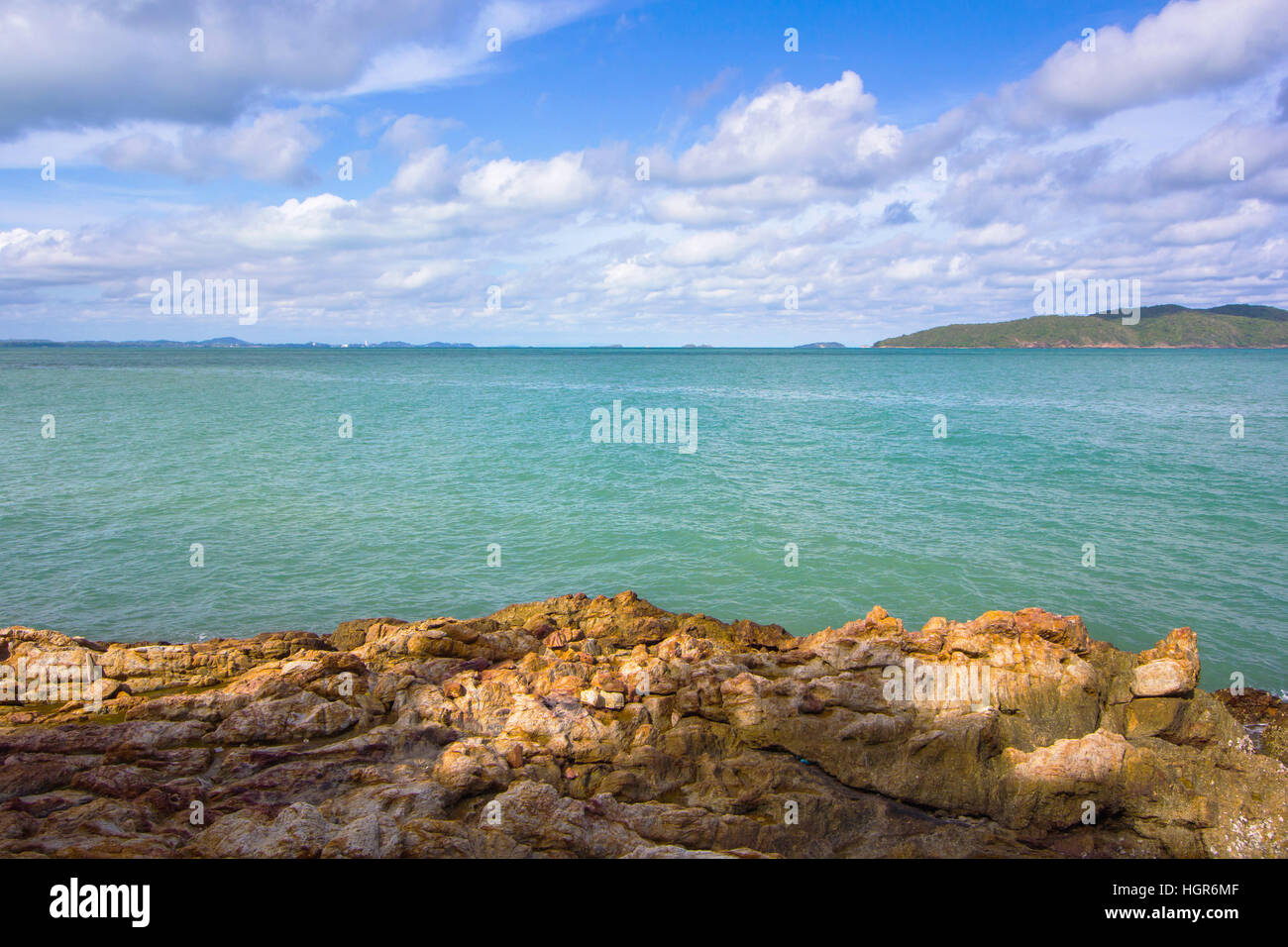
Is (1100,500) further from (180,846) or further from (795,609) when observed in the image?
(180,846)

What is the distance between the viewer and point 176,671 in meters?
12.2

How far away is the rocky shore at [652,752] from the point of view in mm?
7969

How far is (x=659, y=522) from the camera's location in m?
26.0

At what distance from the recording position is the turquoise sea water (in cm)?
1841
